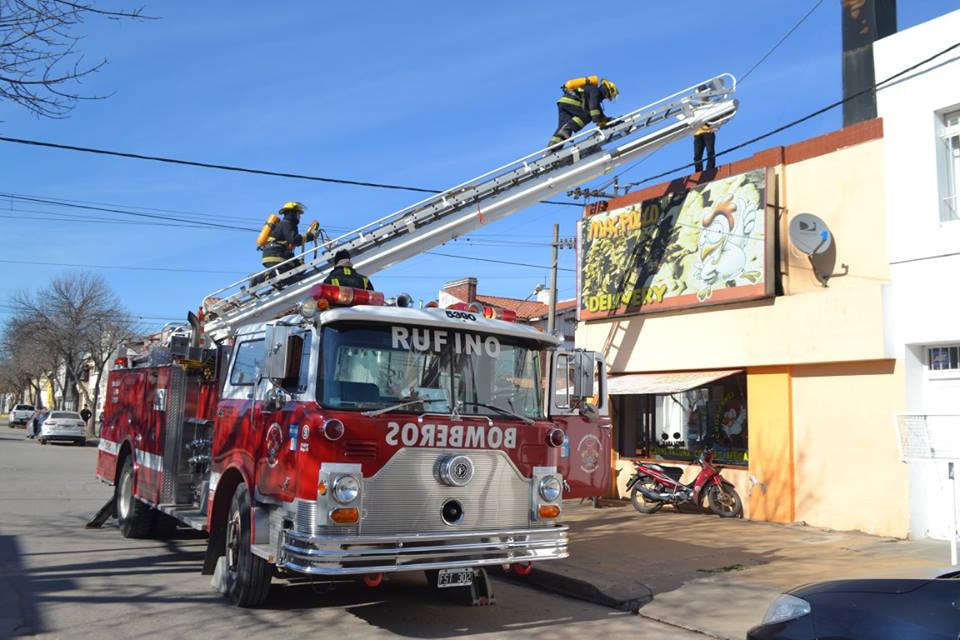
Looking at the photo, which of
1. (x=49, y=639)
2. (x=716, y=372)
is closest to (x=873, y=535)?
(x=716, y=372)

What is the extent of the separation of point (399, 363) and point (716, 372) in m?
8.04

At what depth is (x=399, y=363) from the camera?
6.68m

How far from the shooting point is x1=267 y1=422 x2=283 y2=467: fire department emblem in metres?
6.57

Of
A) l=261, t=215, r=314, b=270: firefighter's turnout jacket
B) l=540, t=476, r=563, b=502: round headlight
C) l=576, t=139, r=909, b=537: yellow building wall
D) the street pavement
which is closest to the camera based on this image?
the street pavement

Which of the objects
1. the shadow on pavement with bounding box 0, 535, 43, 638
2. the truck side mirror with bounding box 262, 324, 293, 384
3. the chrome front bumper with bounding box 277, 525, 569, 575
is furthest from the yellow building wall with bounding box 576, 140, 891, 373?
the shadow on pavement with bounding box 0, 535, 43, 638

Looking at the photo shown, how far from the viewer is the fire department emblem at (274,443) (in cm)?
657

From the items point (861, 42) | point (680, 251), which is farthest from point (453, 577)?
point (861, 42)

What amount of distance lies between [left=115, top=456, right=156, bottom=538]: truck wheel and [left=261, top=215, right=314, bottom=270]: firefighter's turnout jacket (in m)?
3.47

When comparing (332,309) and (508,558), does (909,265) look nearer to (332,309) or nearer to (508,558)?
(508,558)

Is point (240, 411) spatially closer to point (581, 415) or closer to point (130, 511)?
point (581, 415)

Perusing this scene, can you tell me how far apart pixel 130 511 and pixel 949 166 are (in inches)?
462

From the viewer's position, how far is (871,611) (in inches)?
151

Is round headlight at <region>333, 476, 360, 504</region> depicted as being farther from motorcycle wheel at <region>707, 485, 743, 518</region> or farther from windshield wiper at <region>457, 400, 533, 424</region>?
motorcycle wheel at <region>707, 485, 743, 518</region>

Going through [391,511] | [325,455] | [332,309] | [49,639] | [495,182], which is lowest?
[49,639]
